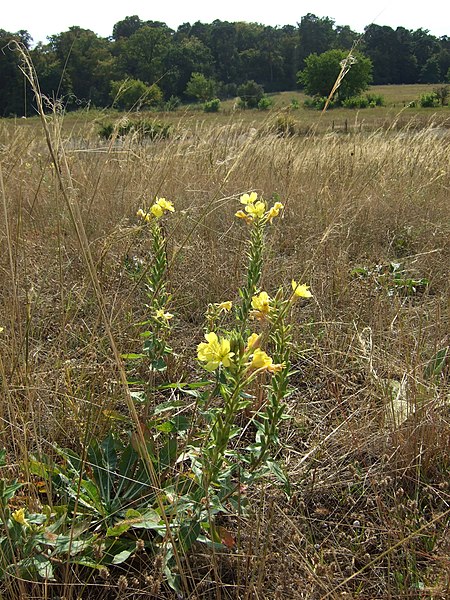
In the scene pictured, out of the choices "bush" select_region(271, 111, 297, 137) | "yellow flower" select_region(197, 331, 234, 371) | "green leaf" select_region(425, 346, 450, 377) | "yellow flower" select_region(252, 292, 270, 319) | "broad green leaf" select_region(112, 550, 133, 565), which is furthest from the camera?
"bush" select_region(271, 111, 297, 137)

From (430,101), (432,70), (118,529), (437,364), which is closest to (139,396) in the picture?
(118,529)

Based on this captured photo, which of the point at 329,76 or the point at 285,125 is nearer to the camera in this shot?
the point at 285,125

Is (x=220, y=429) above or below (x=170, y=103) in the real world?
below

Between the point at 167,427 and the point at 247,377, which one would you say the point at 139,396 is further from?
the point at 247,377

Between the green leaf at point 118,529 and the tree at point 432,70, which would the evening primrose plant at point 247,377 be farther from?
the tree at point 432,70

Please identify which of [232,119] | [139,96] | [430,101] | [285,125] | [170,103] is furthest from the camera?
[430,101]

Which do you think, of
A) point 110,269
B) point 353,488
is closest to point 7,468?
point 353,488

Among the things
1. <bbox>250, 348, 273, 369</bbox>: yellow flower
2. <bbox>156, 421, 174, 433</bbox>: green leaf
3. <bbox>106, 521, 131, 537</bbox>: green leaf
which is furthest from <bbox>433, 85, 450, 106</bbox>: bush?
<bbox>106, 521, 131, 537</bbox>: green leaf

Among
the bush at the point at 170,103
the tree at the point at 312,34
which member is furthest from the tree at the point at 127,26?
the bush at the point at 170,103

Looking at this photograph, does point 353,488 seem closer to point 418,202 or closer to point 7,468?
point 7,468

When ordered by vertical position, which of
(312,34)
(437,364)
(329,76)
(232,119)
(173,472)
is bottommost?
(173,472)

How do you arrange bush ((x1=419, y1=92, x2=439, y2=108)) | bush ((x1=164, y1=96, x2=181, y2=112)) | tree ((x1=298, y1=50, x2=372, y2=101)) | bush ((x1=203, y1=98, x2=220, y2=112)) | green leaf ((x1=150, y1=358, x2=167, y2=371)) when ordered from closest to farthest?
green leaf ((x1=150, y1=358, x2=167, y2=371))
bush ((x1=164, y1=96, x2=181, y2=112))
bush ((x1=203, y1=98, x2=220, y2=112))
bush ((x1=419, y1=92, x2=439, y2=108))
tree ((x1=298, y1=50, x2=372, y2=101))

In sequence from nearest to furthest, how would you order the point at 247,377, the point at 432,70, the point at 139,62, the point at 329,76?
the point at 247,377, the point at 139,62, the point at 329,76, the point at 432,70

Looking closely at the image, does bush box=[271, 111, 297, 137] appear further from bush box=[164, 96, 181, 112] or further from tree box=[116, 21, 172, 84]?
tree box=[116, 21, 172, 84]
